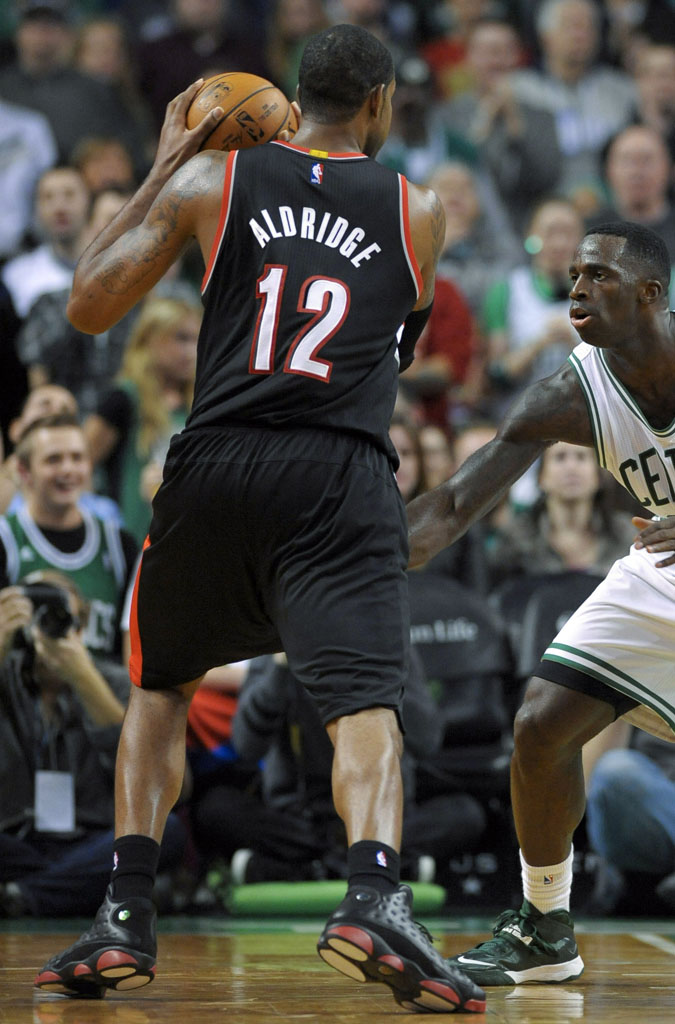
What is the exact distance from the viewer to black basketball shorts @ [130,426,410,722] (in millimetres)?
3320

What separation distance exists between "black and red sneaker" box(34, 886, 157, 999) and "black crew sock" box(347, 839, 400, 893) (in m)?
0.57

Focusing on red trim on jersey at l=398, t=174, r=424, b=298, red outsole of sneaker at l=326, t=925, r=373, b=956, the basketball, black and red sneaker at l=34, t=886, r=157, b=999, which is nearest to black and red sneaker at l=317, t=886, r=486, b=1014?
red outsole of sneaker at l=326, t=925, r=373, b=956

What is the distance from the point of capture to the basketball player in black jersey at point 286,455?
3.33 meters

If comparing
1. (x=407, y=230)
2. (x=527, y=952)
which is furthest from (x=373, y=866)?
(x=407, y=230)

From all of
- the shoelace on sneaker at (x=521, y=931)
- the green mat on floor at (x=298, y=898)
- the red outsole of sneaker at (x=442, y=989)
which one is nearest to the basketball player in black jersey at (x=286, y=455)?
the red outsole of sneaker at (x=442, y=989)

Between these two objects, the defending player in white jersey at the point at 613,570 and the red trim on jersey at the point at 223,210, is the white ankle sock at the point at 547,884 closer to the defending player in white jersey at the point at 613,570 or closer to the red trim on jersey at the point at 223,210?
the defending player in white jersey at the point at 613,570

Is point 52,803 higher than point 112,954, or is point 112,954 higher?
point 52,803

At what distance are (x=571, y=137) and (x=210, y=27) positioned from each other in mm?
2813

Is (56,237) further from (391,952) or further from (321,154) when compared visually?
A: (391,952)

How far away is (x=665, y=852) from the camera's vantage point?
248 inches

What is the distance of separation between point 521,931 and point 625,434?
1460mm

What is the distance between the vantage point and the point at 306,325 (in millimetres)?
3432

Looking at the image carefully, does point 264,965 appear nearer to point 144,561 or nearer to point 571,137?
point 144,561

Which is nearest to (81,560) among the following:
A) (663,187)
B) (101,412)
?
(101,412)
